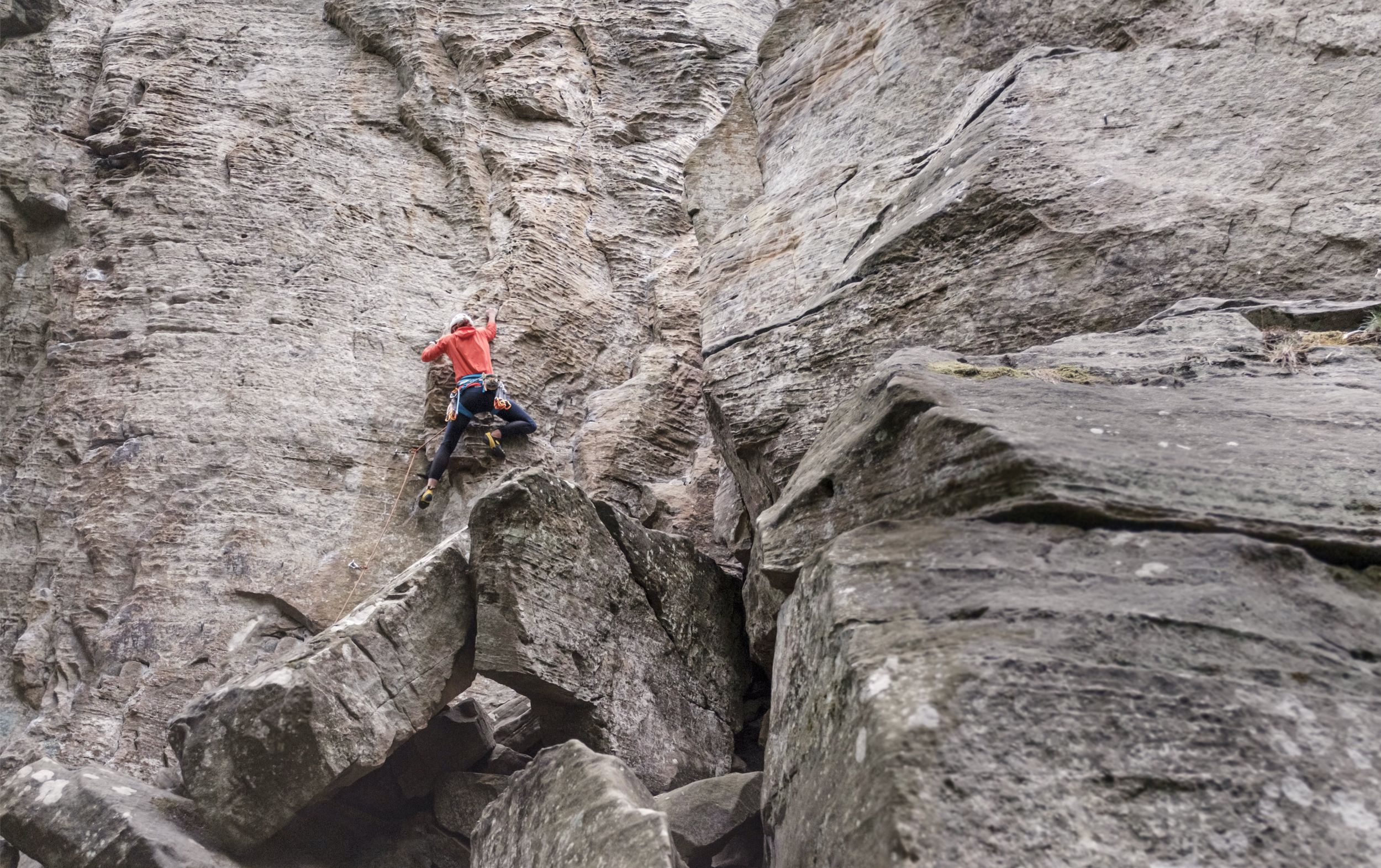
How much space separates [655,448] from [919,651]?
923 centimetres

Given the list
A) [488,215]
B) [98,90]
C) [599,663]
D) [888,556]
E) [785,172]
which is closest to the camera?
[888,556]

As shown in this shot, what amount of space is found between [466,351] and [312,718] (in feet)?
23.1

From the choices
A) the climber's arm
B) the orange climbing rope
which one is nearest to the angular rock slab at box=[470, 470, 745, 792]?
the orange climbing rope

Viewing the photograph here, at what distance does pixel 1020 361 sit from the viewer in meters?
6.85

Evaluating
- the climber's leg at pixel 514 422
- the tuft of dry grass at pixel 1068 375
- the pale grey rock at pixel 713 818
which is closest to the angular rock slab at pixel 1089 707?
the tuft of dry grass at pixel 1068 375

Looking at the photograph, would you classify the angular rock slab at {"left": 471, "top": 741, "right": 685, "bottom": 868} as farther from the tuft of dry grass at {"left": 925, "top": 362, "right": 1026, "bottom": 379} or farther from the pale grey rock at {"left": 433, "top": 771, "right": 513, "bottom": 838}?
the tuft of dry grass at {"left": 925, "top": 362, "right": 1026, "bottom": 379}

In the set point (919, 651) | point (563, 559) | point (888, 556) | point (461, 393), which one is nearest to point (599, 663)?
point (563, 559)

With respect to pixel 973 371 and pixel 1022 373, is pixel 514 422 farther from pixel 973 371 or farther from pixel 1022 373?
pixel 1022 373

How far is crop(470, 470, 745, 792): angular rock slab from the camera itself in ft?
26.3

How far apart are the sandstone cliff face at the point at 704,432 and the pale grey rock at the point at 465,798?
0.17ft

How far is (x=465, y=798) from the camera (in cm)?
849

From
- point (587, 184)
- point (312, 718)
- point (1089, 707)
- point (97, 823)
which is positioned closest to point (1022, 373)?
point (1089, 707)

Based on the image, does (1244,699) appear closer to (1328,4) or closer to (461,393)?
(1328,4)

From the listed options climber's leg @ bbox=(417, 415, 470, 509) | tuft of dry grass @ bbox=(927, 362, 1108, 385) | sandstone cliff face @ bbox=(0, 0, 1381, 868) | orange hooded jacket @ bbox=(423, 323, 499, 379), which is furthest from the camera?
orange hooded jacket @ bbox=(423, 323, 499, 379)
